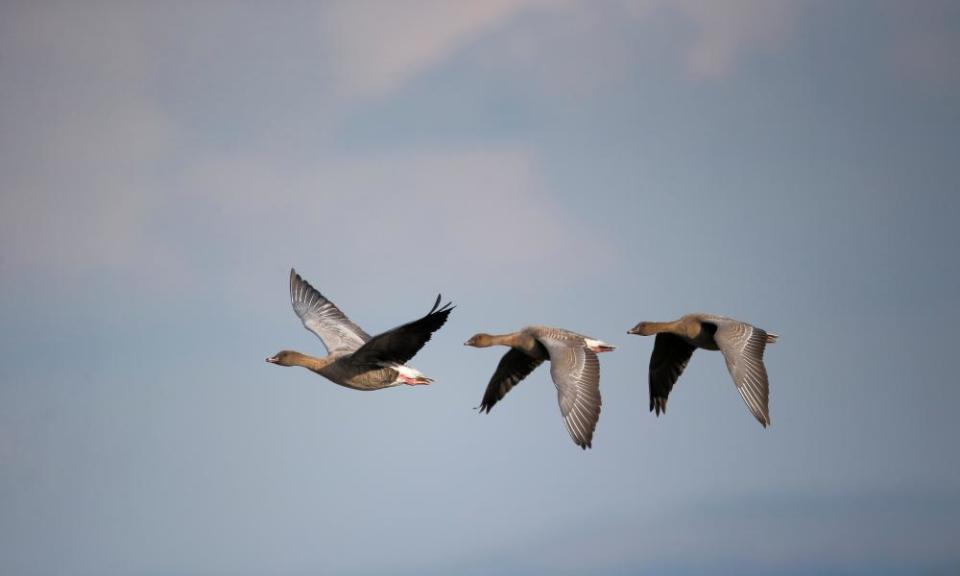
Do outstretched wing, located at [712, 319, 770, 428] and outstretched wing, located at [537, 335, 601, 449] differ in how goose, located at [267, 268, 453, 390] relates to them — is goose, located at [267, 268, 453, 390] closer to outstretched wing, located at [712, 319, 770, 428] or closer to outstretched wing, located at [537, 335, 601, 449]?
outstretched wing, located at [537, 335, 601, 449]

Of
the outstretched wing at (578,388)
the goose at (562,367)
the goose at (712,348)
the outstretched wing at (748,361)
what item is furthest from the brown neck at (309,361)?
the outstretched wing at (748,361)

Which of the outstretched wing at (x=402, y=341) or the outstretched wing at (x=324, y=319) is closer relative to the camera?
the outstretched wing at (x=402, y=341)

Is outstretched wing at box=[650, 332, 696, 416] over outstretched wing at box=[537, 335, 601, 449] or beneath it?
over

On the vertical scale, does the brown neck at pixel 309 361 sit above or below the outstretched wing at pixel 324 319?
below

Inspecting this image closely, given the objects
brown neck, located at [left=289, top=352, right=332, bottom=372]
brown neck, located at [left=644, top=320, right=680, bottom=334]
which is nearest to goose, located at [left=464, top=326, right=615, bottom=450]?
brown neck, located at [left=644, top=320, right=680, bottom=334]

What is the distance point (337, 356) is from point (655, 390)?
29.4ft

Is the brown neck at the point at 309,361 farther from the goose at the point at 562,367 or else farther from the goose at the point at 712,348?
the goose at the point at 712,348

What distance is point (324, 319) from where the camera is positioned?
40688mm

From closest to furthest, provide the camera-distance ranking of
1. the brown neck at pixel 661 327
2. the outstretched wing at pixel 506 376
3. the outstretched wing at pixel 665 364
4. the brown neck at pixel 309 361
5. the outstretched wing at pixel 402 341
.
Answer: the outstretched wing at pixel 402 341 < the brown neck at pixel 309 361 < the brown neck at pixel 661 327 < the outstretched wing at pixel 665 364 < the outstretched wing at pixel 506 376

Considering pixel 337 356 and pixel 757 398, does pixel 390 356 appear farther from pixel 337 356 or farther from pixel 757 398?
pixel 757 398

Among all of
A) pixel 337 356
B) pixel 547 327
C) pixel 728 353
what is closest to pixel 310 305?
pixel 337 356

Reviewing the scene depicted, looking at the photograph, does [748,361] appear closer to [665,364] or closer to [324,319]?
[665,364]

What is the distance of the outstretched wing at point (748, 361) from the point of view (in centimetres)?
3319

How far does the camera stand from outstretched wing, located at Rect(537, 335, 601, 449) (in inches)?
1288
